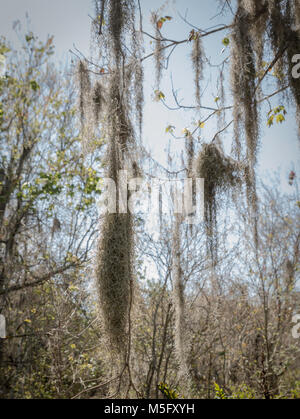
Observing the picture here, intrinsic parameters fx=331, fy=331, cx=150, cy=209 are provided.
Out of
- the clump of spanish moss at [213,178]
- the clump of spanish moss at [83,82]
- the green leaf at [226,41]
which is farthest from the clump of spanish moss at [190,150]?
the clump of spanish moss at [83,82]

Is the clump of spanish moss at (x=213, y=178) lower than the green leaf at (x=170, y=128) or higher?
lower

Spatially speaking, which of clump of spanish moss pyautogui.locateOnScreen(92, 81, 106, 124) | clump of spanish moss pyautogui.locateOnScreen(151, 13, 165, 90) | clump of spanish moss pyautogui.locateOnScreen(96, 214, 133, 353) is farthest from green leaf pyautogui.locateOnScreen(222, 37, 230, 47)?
clump of spanish moss pyautogui.locateOnScreen(96, 214, 133, 353)

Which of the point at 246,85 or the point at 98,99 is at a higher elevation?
the point at 98,99

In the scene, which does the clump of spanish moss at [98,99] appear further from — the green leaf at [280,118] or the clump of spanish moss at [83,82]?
the green leaf at [280,118]

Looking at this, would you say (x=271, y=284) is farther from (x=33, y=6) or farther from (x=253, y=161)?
(x=33, y=6)

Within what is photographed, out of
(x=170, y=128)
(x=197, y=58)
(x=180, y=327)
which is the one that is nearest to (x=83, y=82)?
(x=170, y=128)

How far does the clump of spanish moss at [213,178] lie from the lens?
261cm

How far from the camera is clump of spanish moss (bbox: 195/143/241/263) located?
8.55 ft

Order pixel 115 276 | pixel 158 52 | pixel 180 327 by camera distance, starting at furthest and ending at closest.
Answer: pixel 180 327 → pixel 158 52 → pixel 115 276

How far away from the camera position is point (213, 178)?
2.72m

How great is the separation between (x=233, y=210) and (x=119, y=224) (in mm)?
1058

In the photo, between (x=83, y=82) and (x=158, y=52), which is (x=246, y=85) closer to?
(x=158, y=52)
